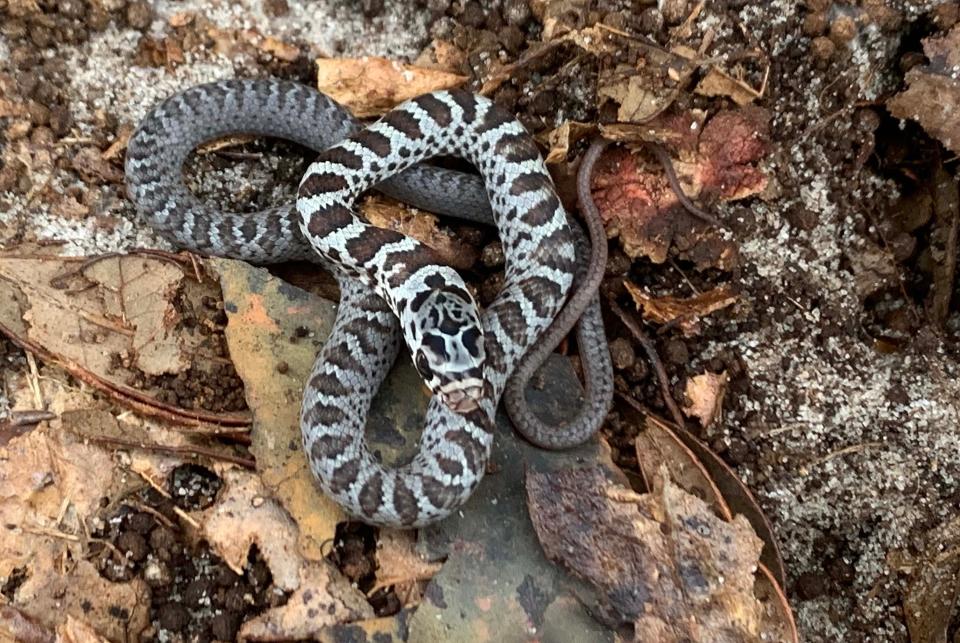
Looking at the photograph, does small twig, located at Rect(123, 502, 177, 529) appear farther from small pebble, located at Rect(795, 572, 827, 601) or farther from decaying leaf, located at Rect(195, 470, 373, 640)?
small pebble, located at Rect(795, 572, 827, 601)

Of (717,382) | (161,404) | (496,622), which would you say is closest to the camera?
(496,622)

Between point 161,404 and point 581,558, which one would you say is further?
point 161,404

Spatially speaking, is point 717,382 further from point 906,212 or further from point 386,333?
point 386,333

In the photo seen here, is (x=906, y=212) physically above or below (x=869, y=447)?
above

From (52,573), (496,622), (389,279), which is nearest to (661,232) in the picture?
(389,279)

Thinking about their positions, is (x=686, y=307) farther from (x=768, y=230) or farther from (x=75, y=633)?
(x=75, y=633)

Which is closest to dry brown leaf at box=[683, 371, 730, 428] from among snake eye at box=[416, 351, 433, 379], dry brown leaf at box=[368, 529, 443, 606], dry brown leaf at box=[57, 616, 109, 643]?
snake eye at box=[416, 351, 433, 379]
